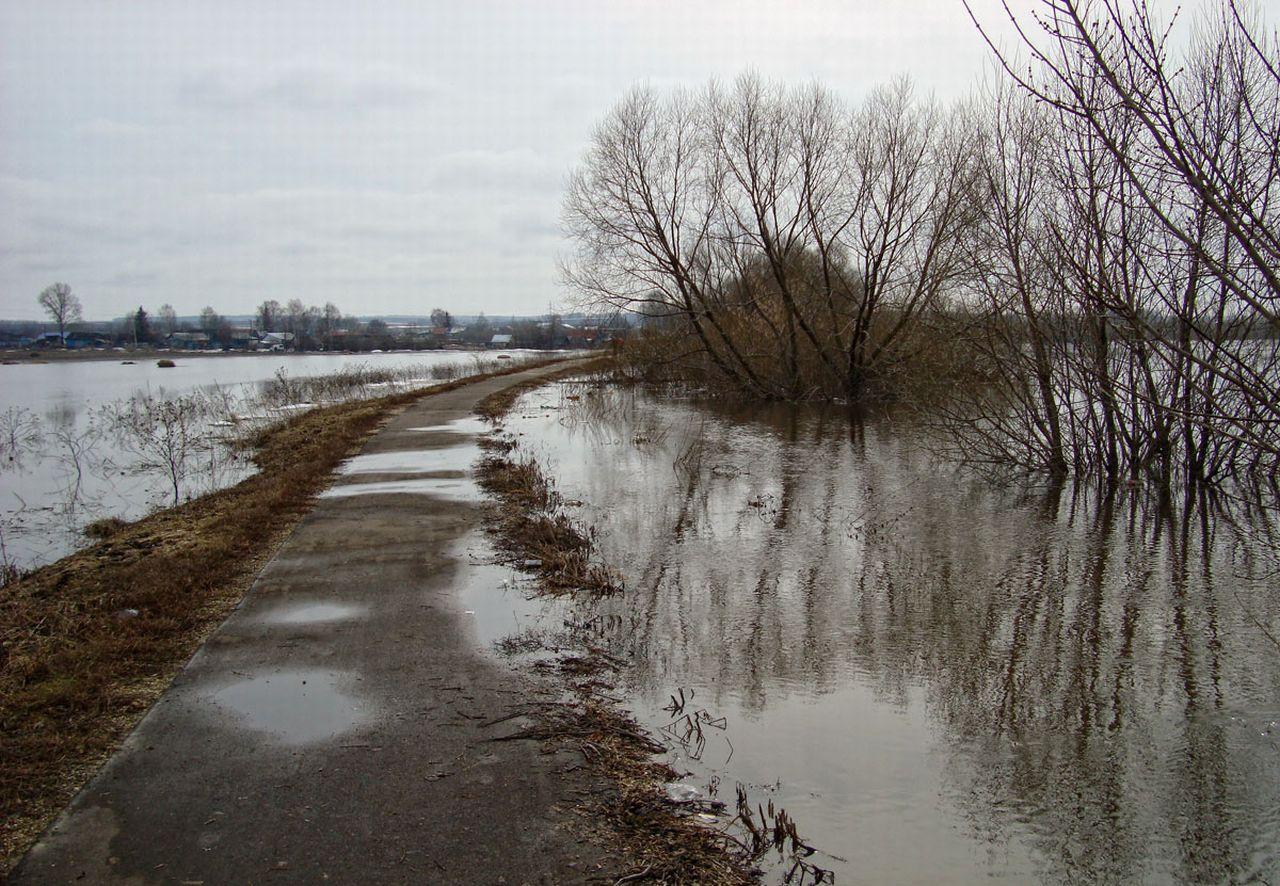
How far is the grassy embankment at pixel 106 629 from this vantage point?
438 cm

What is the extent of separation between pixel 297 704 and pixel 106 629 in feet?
6.78

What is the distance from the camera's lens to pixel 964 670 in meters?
6.35

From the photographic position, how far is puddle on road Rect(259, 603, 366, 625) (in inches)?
267

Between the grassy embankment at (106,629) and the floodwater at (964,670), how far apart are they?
7.61 ft

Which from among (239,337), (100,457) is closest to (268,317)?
(239,337)

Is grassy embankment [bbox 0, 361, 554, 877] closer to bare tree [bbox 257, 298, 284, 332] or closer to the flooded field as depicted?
the flooded field

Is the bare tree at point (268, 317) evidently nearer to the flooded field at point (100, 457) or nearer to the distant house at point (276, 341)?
the distant house at point (276, 341)

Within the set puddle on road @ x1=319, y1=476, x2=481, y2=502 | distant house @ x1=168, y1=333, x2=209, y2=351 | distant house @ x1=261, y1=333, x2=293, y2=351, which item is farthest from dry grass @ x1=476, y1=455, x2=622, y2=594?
distant house @ x1=168, y1=333, x2=209, y2=351

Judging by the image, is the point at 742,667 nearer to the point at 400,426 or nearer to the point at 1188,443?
the point at 1188,443

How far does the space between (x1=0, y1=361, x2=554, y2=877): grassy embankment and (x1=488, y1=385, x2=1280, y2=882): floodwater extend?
7.61 ft

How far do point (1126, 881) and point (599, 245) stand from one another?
2667cm

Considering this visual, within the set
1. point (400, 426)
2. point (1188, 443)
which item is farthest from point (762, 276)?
point (1188, 443)

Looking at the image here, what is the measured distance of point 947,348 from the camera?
1539 cm

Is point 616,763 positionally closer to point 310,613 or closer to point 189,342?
point 310,613
